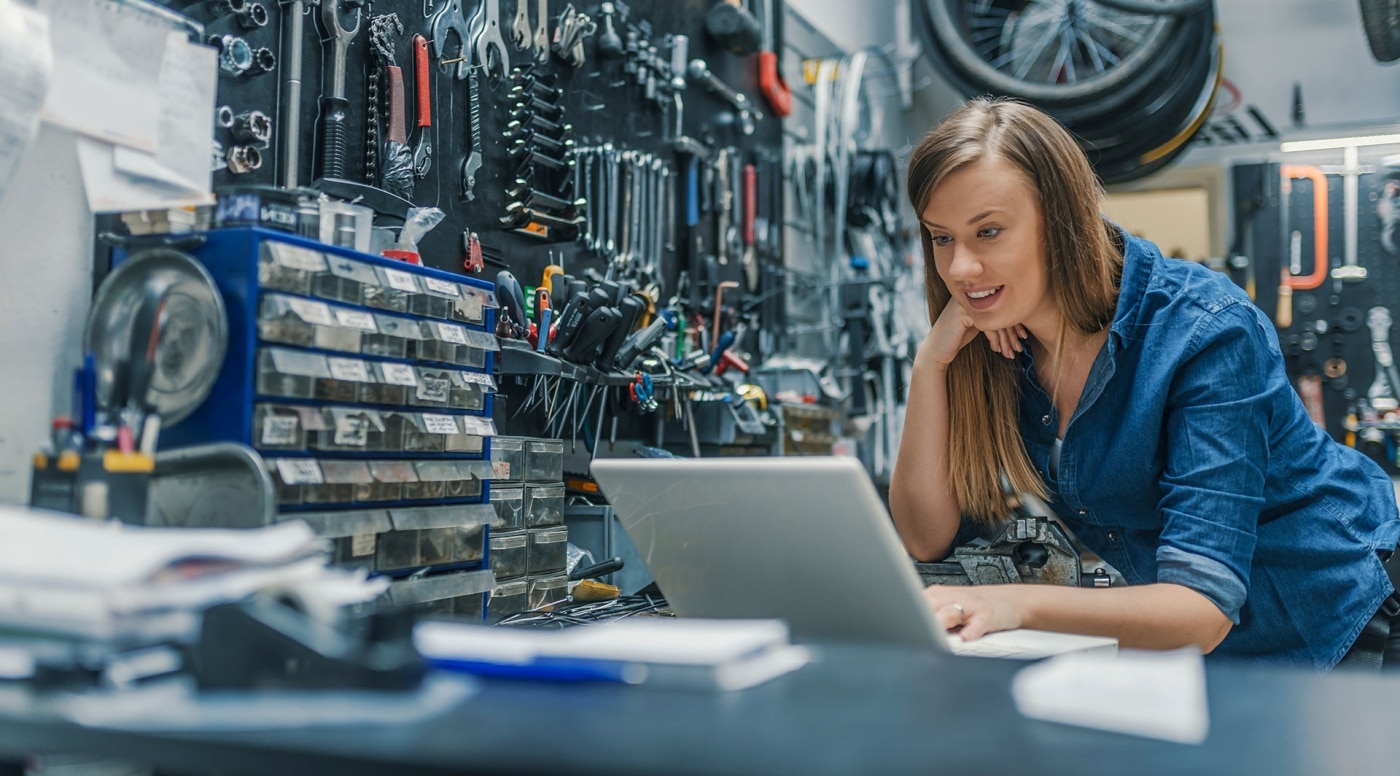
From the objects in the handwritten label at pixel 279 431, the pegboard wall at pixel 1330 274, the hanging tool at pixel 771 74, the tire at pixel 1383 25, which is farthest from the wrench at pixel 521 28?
the pegboard wall at pixel 1330 274

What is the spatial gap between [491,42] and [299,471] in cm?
117

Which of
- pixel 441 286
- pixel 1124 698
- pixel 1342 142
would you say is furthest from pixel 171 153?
pixel 1342 142

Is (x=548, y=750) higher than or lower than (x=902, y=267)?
lower

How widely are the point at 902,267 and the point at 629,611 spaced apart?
8.70 feet

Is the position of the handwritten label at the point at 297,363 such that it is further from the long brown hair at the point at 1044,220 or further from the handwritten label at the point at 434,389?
the long brown hair at the point at 1044,220

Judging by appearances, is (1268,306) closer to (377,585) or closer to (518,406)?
(518,406)

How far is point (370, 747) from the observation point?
1.66ft

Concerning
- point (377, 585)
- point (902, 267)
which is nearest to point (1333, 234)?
point (902, 267)

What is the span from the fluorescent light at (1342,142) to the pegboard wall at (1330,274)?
0.33 ft

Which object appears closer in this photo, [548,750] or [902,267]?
[548,750]

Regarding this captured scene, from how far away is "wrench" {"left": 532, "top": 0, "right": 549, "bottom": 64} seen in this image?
216 cm

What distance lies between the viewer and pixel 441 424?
1.32 meters

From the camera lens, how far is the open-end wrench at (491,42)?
197cm

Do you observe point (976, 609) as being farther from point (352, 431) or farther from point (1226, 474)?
point (352, 431)
